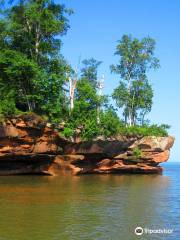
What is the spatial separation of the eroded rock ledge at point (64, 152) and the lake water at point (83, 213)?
972 centimetres

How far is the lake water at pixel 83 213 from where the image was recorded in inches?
514

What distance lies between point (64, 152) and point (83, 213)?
68.2 feet

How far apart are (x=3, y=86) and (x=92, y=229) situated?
80.6 feet

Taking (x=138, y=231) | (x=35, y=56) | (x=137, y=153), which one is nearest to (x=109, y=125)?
(x=137, y=153)

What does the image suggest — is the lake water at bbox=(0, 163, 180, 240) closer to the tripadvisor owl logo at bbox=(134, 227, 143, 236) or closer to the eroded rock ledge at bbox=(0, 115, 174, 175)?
the tripadvisor owl logo at bbox=(134, 227, 143, 236)

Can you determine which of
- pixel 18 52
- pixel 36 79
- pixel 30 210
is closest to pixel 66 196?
pixel 30 210

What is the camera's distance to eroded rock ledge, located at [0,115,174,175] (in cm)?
3378

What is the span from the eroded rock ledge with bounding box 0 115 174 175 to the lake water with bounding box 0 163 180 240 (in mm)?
9718

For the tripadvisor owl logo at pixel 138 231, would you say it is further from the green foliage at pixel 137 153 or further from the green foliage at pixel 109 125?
the green foliage at pixel 137 153

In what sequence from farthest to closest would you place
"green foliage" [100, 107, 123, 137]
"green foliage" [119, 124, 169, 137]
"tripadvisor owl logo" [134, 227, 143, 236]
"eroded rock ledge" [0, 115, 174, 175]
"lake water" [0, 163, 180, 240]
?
"green foliage" [119, 124, 169, 137] → "green foliage" [100, 107, 123, 137] → "eroded rock ledge" [0, 115, 174, 175] → "tripadvisor owl logo" [134, 227, 143, 236] → "lake water" [0, 163, 180, 240]

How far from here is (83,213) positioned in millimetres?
16656

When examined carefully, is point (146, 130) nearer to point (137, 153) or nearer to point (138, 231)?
point (137, 153)

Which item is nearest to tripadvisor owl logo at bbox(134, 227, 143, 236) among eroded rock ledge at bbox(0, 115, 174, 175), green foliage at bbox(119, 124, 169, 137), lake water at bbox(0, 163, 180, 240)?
lake water at bbox(0, 163, 180, 240)

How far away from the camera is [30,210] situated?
1670cm
